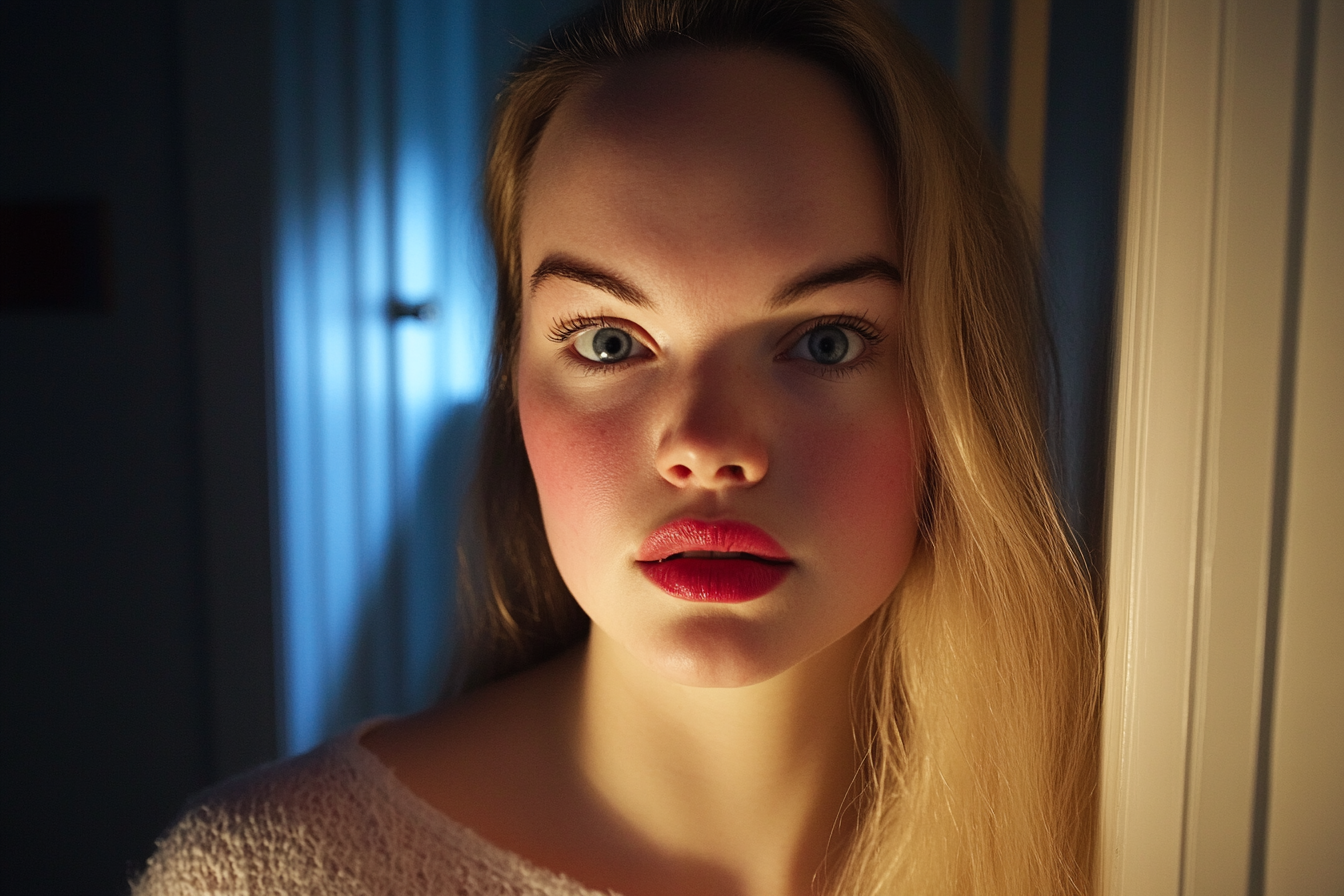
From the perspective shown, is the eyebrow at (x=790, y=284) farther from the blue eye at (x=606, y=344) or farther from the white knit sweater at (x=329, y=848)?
the white knit sweater at (x=329, y=848)

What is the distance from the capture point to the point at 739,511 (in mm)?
604

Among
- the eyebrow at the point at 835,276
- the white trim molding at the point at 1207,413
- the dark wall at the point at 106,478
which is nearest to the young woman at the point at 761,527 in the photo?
the eyebrow at the point at 835,276

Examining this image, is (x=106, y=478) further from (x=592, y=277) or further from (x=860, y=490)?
(x=860, y=490)

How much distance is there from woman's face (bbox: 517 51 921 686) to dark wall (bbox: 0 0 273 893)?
3.49 feet

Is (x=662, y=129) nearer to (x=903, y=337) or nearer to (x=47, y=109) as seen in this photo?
(x=903, y=337)

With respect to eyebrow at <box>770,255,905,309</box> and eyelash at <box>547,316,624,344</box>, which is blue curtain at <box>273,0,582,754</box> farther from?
eyebrow at <box>770,255,905,309</box>

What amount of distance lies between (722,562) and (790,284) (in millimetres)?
211

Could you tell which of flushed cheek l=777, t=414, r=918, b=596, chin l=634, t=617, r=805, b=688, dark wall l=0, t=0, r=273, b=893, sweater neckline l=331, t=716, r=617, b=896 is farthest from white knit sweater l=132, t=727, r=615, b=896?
dark wall l=0, t=0, r=273, b=893

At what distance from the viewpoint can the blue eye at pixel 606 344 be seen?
0.69m

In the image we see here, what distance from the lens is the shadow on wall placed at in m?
1.53

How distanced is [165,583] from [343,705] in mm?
412

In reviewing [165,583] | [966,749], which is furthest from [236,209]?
[966,749]

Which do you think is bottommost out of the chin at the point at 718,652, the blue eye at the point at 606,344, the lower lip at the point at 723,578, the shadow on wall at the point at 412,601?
the shadow on wall at the point at 412,601

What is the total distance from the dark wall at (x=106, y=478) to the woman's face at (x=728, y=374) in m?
1.06
